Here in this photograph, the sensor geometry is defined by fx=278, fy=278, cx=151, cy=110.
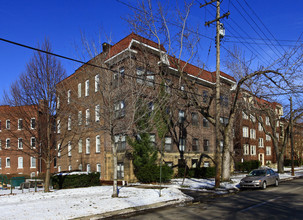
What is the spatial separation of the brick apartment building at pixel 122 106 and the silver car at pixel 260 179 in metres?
7.37

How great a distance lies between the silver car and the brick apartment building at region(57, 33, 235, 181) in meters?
7.37

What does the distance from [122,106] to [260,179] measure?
10567 mm

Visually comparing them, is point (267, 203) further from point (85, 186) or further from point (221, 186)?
point (85, 186)

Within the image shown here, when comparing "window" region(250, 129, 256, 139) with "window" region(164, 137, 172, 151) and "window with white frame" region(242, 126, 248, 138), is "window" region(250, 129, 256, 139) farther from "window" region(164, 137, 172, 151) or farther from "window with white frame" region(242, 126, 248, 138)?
"window" region(164, 137, 172, 151)

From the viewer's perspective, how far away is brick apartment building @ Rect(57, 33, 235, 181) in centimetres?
1502

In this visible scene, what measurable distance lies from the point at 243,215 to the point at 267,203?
321 cm

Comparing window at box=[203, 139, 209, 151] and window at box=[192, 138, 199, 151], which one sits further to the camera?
window at box=[203, 139, 209, 151]

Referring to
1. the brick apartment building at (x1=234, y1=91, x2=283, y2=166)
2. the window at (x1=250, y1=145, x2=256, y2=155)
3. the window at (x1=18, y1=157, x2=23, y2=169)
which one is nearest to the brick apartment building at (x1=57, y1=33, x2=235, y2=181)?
the window at (x1=18, y1=157, x2=23, y2=169)

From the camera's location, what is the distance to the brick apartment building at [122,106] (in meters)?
15.0

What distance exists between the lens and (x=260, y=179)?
18.7 meters

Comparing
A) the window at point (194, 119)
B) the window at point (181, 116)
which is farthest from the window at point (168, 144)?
the window at point (194, 119)

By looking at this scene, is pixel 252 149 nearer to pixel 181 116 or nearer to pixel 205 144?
pixel 205 144

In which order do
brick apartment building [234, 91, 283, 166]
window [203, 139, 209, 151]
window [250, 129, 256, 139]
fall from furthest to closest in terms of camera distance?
window [250, 129, 256, 139] → brick apartment building [234, 91, 283, 166] → window [203, 139, 209, 151]

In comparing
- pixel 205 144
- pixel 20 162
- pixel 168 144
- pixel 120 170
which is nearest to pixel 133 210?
pixel 120 170
